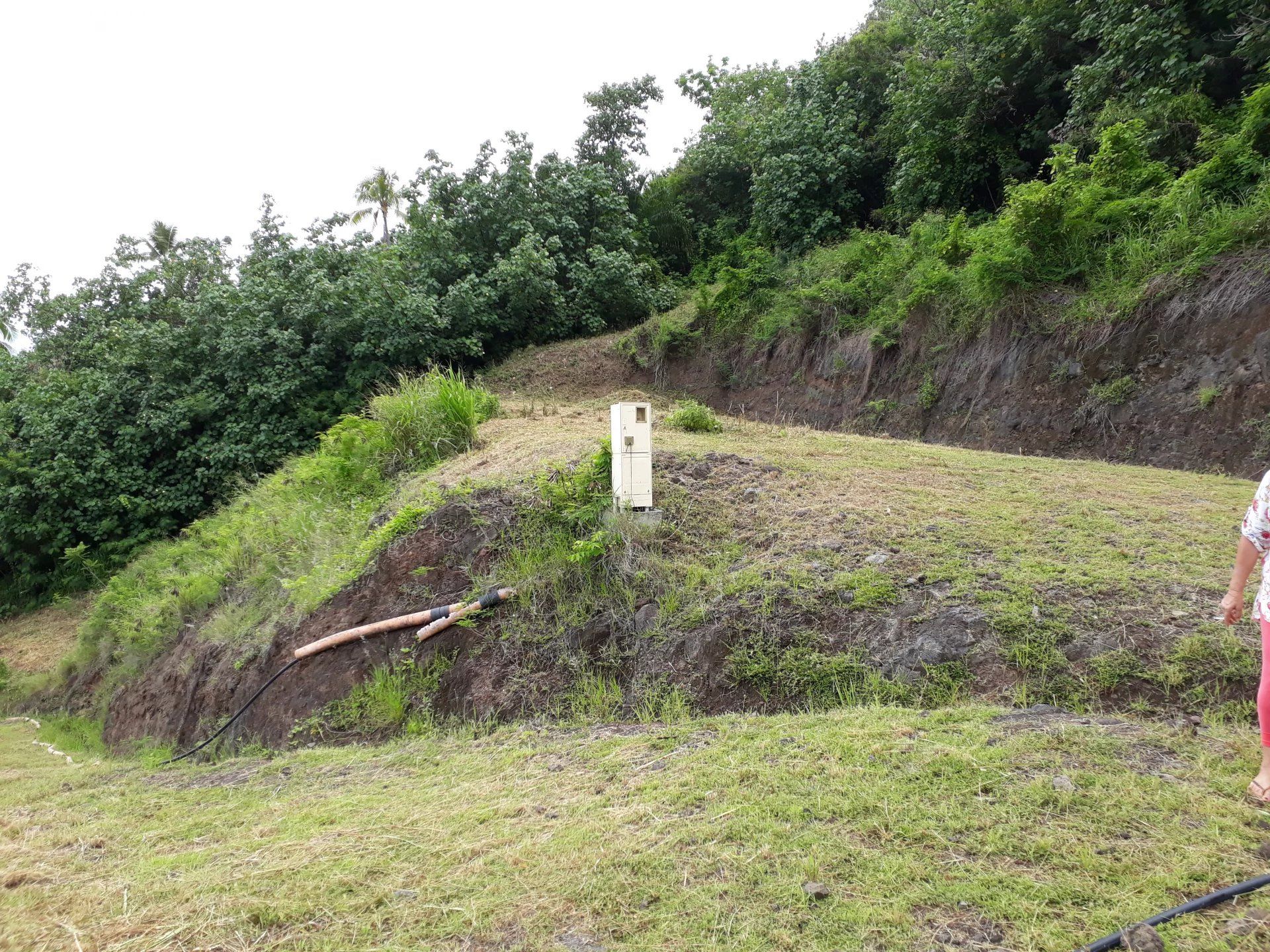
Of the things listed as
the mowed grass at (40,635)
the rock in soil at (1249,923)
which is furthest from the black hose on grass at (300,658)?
the mowed grass at (40,635)

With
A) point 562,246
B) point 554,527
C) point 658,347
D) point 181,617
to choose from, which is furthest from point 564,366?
point 554,527

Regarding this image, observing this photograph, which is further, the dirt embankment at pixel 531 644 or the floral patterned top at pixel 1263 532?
Result: the dirt embankment at pixel 531 644

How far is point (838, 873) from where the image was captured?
2.80m

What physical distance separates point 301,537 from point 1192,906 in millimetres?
8683

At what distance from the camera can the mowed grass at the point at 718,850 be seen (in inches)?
102

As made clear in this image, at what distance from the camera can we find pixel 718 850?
3.04m

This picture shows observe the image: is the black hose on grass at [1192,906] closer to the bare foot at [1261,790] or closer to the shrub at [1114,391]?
the bare foot at [1261,790]

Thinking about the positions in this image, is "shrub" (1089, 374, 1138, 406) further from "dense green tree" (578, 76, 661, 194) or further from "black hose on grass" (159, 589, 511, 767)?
"dense green tree" (578, 76, 661, 194)

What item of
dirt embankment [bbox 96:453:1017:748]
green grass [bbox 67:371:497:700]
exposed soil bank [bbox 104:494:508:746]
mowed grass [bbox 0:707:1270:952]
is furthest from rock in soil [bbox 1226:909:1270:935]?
green grass [bbox 67:371:497:700]

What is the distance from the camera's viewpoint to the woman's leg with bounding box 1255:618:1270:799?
3.01 meters

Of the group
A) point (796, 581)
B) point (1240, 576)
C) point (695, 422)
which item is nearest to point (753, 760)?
point (796, 581)

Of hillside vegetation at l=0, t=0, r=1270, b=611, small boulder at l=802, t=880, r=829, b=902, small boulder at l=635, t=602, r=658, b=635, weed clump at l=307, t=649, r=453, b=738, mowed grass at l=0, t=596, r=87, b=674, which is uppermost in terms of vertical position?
hillside vegetation at l=0, t=0, r=1270, b=611

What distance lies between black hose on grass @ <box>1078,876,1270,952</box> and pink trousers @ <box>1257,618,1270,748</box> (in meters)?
0.79

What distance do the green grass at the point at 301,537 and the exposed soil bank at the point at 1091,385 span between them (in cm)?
586
